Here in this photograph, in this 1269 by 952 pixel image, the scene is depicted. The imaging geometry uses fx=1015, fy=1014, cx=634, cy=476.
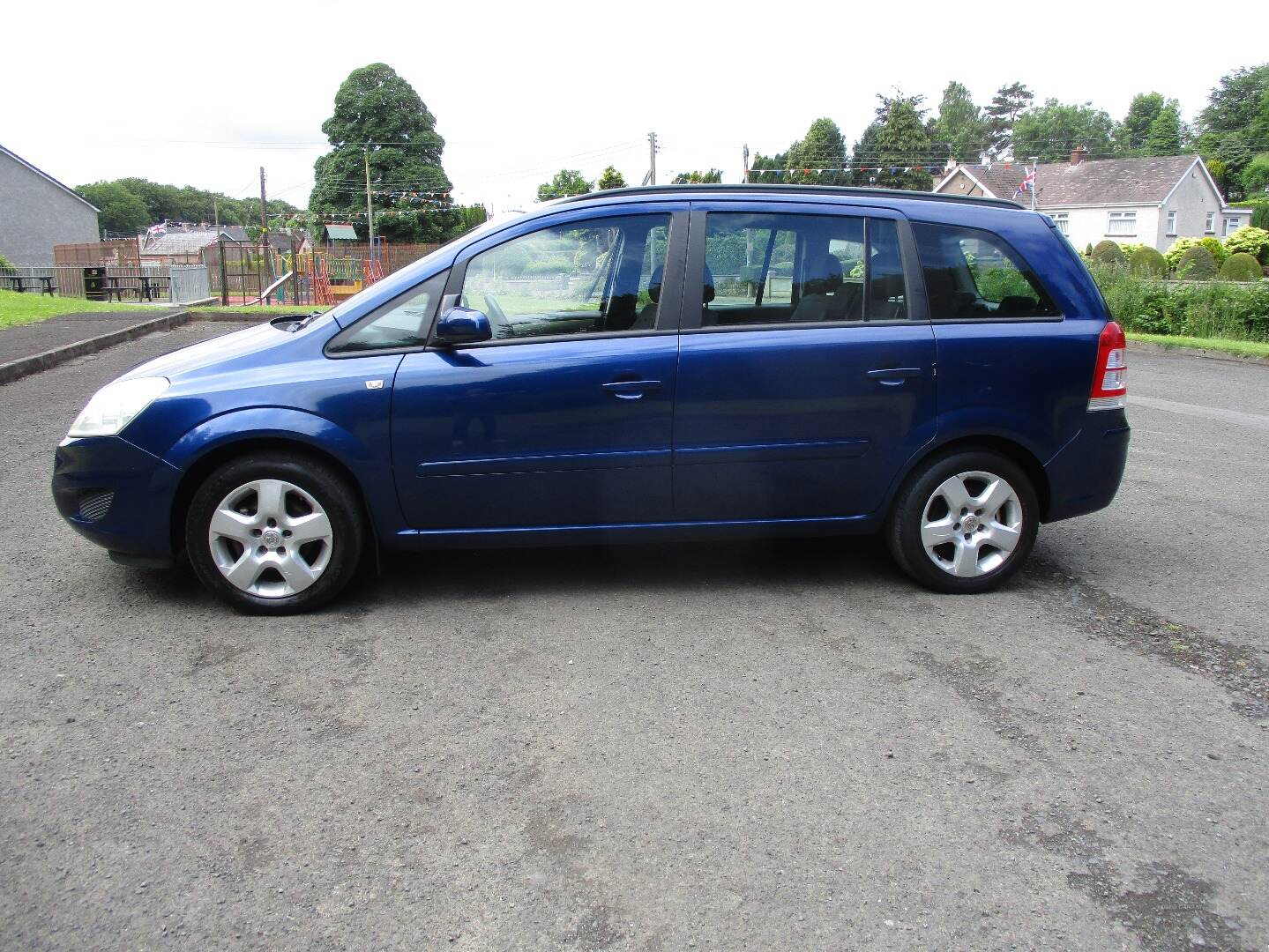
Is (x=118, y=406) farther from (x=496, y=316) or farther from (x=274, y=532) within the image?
(x=496, y=316)

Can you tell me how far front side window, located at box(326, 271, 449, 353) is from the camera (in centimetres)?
448

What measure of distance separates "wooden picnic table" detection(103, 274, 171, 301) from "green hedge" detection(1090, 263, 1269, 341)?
3245 centimetres

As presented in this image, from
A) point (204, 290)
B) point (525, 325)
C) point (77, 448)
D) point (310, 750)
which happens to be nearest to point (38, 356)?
point (77, 448)

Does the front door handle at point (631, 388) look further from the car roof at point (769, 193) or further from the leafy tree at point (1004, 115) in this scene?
the leafy tree at point (1004, 115)

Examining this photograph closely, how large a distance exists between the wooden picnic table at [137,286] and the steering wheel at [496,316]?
123 ft

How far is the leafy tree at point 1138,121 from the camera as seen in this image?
4688 inches

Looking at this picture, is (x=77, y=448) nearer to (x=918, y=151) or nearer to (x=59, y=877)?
(x=59, y=877)

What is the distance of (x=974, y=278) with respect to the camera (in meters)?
4.79

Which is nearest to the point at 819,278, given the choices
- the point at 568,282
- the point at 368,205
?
the point at 568,282

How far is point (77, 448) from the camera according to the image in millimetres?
4391

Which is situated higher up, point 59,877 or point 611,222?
point 611,222

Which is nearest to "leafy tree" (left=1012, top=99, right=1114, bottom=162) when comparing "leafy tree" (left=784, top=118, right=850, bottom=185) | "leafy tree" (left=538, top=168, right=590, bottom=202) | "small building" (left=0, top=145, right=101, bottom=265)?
"leafy tree" (left=784, top=118, right=850, bottom=185)

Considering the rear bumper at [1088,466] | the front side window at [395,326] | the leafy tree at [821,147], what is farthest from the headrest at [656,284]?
the leafy tree at [821,147]

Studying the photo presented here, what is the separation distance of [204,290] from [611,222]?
35.0 meters
